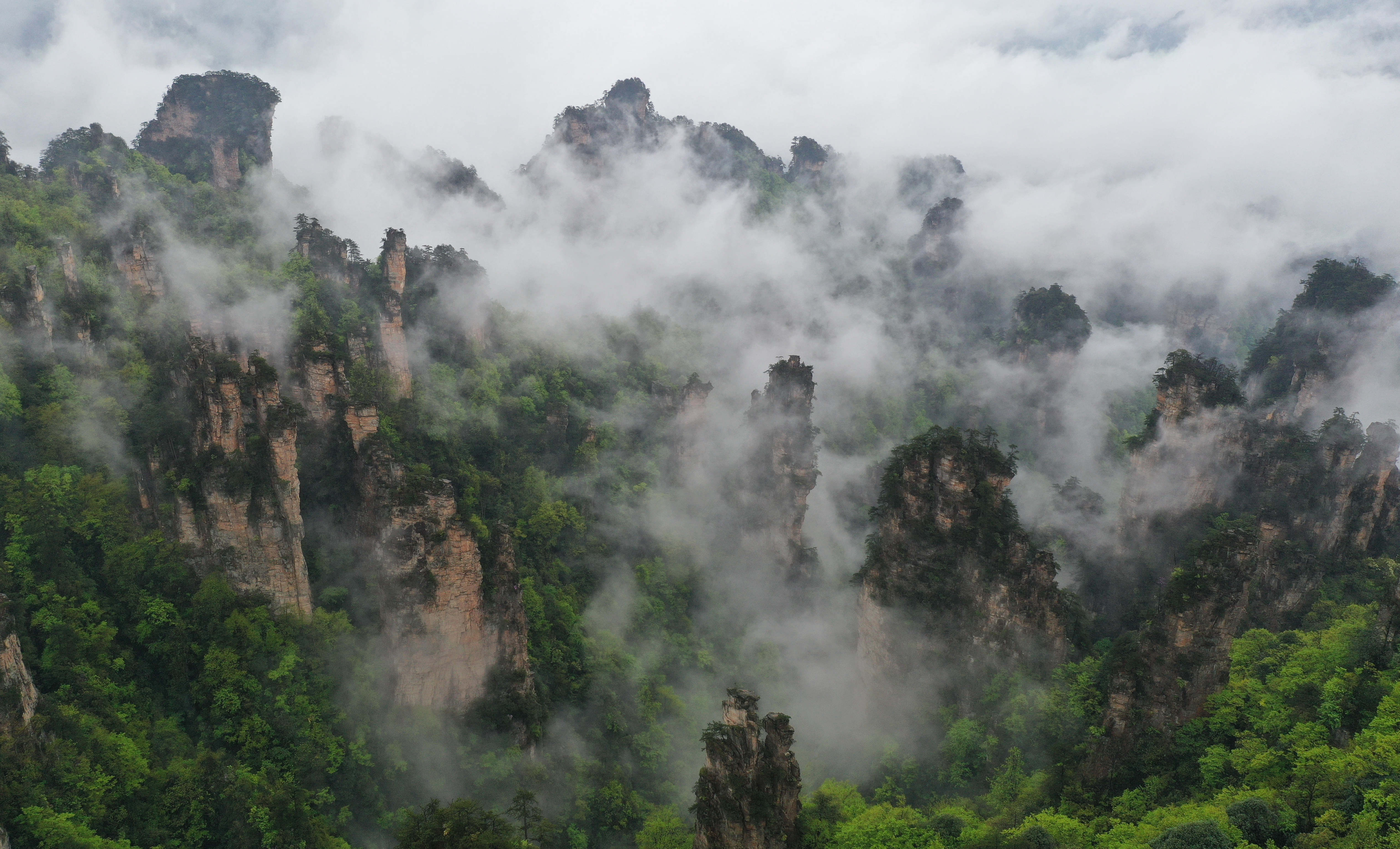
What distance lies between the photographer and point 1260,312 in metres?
111

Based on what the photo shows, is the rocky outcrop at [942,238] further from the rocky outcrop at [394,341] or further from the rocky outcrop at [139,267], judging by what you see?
the rocky outcrop at [139,267]

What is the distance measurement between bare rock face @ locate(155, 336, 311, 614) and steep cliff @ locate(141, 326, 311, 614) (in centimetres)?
4

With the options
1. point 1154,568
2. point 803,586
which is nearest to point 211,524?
point 803,586

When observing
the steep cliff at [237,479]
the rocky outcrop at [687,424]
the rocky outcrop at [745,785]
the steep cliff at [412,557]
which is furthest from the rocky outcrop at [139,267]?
the rocky outcrop at [745,785]

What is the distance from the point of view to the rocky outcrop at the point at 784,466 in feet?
200

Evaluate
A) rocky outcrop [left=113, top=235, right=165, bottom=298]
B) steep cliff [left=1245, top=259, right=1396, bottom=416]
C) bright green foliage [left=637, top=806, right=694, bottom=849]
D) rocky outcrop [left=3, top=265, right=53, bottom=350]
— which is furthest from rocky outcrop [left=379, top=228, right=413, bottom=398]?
steep cliff [left=1245, top=259, right=1396, bottom=416]

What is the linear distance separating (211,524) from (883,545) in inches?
1345

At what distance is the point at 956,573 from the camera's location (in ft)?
141

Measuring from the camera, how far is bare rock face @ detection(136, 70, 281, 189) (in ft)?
265

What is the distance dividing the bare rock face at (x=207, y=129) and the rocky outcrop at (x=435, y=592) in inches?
2297

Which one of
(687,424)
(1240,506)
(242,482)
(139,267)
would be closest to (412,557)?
(242,482)

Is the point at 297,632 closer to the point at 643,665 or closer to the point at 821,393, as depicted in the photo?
the point at 643,665

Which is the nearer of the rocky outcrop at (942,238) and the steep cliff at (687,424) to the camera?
the steep cliff at (687,424)

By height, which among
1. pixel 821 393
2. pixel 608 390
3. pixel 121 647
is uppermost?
pixel 821 393
